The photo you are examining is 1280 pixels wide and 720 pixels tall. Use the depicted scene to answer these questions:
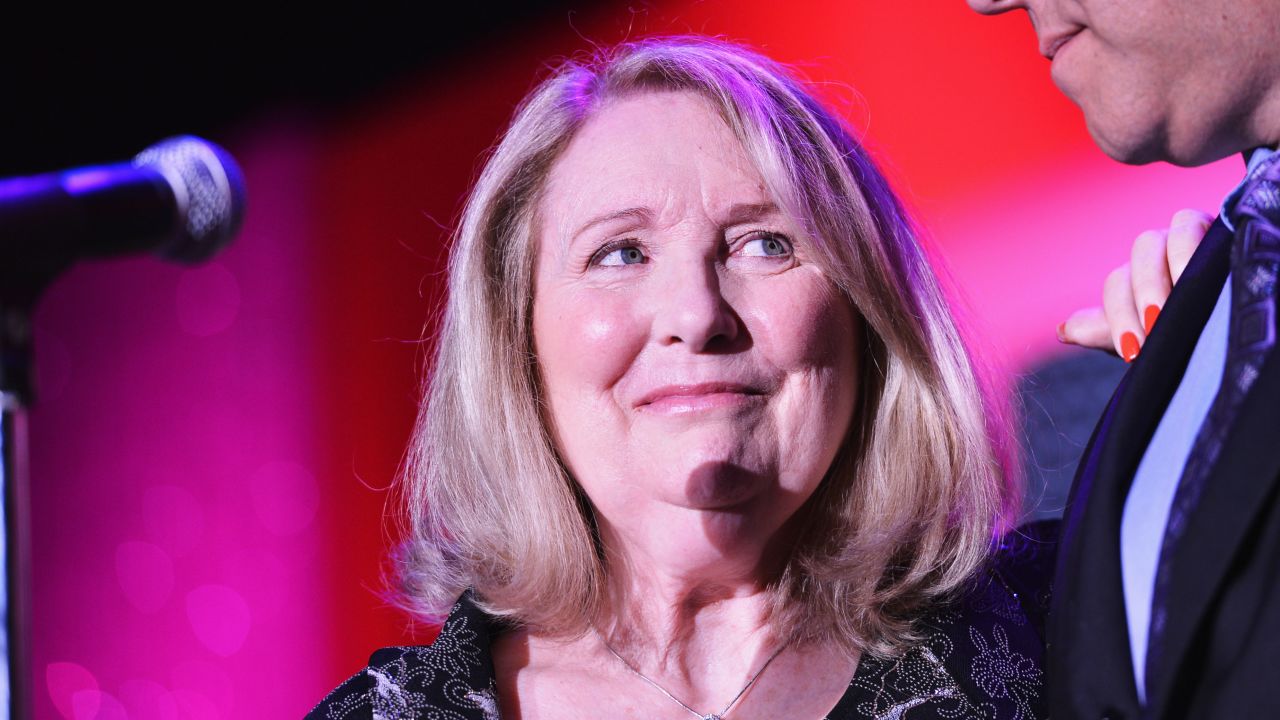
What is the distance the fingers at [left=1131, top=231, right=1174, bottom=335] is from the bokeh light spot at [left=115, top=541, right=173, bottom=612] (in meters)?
3.94

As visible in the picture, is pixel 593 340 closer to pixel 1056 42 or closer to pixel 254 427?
pixel 1056 42

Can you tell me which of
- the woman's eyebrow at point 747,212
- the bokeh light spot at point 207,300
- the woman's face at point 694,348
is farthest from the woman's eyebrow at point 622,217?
the bokeh light spot at point 207,300

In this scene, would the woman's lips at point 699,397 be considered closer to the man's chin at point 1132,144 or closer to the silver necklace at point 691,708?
the silver necklace at point 691,708

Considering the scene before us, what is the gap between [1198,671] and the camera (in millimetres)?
938

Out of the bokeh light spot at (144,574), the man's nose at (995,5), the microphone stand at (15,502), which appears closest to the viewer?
the microphone stand at (15,502)

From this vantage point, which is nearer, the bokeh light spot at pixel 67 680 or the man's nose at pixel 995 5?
the man's nose at pixel 995 5

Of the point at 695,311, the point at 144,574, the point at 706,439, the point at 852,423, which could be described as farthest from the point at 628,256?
the point at 144,574

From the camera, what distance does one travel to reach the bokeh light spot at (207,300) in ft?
14.8

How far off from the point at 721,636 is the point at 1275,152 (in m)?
0.93

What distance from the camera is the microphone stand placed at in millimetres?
830

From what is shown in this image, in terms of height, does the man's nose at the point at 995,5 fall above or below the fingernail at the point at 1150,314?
above

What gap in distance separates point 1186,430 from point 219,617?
13.5 feet

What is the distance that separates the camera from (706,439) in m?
1.43

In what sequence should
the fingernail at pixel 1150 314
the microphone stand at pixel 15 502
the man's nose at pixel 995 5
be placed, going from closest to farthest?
1. the microphone stand at pixel 15 502
2. the man's nose at pixel 995 5
3. the fingernail at pixel 1150 314
